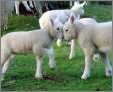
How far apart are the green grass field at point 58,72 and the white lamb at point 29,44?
0.90ft

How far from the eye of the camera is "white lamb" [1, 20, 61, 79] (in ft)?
20.4

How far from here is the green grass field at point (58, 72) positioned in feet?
19.8

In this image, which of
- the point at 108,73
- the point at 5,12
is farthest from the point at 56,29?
the point at 108,73

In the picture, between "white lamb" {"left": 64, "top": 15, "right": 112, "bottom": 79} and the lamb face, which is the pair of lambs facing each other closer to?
the lamb face

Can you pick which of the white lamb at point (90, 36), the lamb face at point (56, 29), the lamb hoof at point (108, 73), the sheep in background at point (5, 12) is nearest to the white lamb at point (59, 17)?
the lamb face at point (56, 29)

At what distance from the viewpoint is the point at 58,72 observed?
6.75m

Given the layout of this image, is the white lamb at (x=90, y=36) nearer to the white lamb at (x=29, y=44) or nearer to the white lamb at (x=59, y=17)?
the white lamb at (x=59, y=17)

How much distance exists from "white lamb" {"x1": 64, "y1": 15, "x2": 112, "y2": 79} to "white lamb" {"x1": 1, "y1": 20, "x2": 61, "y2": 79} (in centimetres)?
27

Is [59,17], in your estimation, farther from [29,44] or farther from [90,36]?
[29,44]

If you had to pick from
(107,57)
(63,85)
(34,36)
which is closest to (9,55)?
(34,36)

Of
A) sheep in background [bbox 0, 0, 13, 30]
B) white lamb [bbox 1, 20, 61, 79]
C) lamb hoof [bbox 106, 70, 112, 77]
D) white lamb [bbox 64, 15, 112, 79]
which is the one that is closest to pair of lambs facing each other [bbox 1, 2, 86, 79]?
white lamb [bbox 1, 20, 61, 79]

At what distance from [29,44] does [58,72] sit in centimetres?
77

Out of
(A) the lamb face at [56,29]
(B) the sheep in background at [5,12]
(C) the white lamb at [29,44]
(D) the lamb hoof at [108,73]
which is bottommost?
(D) the lamb hoof at [108,73]

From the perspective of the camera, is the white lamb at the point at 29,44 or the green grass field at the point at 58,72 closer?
the green grass field at the point at 58,72
